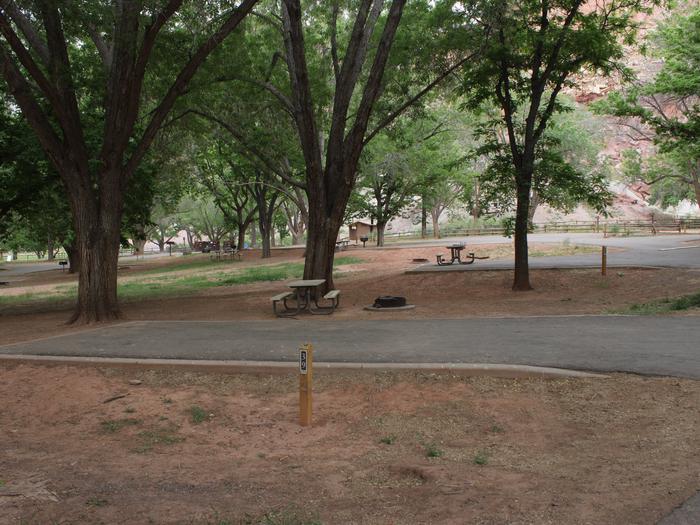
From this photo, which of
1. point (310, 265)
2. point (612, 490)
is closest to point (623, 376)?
point (612, 490)

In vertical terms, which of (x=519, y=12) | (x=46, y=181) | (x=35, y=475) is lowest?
(x=35, y=475)

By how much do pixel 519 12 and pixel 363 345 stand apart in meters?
9.24

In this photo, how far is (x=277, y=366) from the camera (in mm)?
7500

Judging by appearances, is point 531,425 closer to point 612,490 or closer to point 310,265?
point 612,490

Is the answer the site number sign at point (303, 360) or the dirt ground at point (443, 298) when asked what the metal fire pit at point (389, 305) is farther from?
the site number sign at point (303, 360)

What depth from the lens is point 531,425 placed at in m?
5.82

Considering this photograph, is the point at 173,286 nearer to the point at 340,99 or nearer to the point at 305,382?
the point at 340,99

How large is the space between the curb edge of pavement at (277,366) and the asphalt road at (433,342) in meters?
0.21

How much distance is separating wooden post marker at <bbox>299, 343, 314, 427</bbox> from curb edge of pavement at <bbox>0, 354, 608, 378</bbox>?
3.99 feet

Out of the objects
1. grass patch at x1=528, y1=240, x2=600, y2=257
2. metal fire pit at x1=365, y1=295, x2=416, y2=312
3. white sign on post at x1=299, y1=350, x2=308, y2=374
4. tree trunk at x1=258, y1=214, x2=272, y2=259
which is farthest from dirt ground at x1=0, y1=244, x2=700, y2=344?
tree trunk at x1=258, y1=214, x2=272, y2=259

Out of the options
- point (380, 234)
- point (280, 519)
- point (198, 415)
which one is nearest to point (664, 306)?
point (198, 415)

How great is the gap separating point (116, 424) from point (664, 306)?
994cm

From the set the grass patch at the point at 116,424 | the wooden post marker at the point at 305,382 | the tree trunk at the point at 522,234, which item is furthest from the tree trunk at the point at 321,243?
the wooden post marker at the point at 305,382

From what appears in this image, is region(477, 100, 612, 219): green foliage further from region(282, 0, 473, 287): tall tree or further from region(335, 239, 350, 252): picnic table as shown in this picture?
region(335, 239, 350, 252): picnic table
